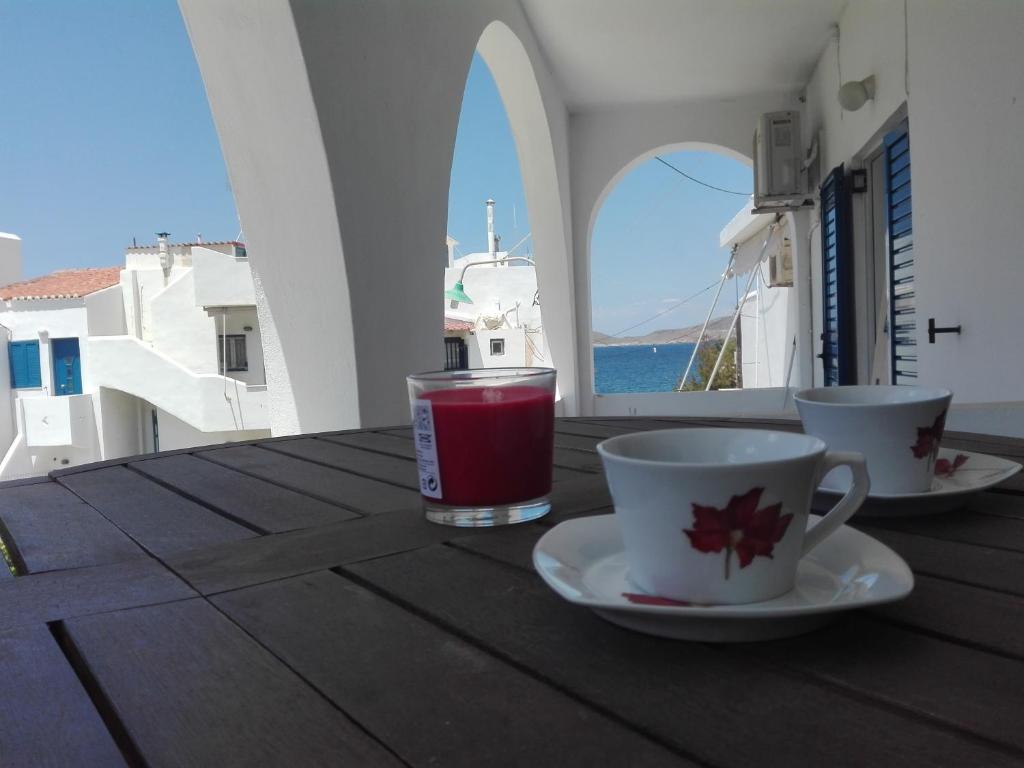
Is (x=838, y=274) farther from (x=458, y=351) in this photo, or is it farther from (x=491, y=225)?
(x=491, y=225)

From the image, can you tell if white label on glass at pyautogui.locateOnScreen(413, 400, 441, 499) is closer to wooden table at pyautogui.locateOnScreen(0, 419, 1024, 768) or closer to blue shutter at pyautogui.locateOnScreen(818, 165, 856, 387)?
wooden table at pyautogui.locateOnScreen(0, 419, 1024, 768)

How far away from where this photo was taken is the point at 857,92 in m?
2.95

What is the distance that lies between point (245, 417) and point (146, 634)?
12.5m

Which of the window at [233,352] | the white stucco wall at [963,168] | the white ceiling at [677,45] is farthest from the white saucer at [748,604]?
the window at [233,352]

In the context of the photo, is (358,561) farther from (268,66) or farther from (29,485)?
(268,66)

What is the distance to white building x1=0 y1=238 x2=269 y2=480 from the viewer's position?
12.3 metres

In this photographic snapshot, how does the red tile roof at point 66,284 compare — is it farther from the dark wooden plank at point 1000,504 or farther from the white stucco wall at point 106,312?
the dark wooden plank at point 1000,504

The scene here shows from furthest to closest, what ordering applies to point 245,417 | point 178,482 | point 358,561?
point 245,417 < point 178,482 < point 358,561

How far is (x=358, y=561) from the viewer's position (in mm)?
474

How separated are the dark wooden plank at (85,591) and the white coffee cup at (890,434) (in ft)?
1.33

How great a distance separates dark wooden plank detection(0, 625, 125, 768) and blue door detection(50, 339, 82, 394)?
13774 mm

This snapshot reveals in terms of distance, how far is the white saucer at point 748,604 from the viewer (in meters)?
0.31

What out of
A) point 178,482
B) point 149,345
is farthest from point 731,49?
point 149,345

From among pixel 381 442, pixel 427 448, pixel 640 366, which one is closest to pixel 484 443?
pixel 427 448
